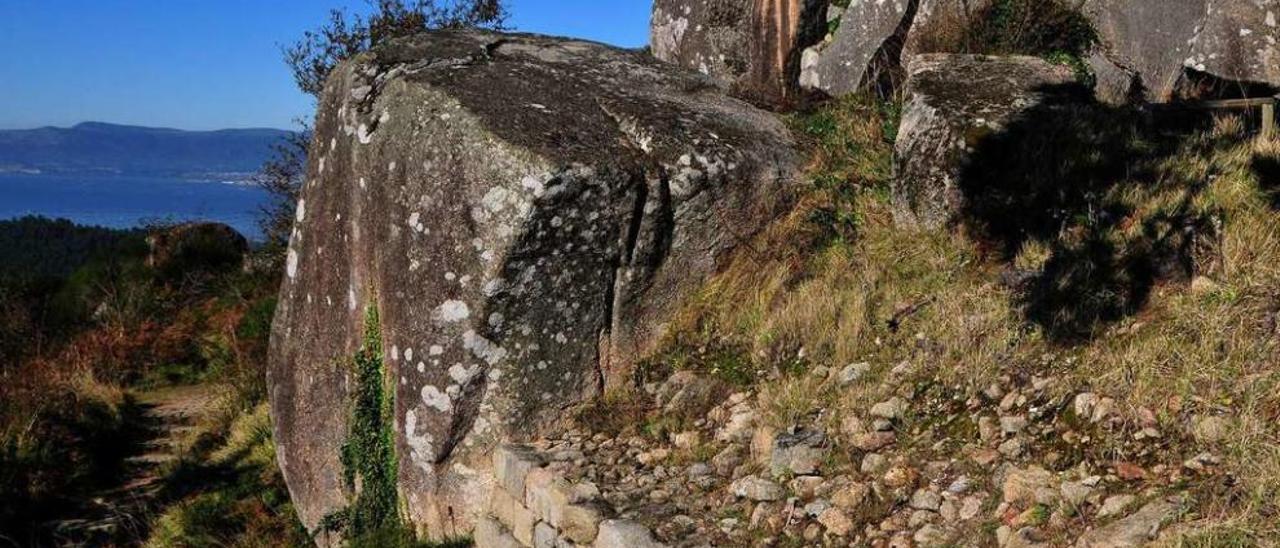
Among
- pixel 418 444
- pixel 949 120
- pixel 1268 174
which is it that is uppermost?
pixel 949 120

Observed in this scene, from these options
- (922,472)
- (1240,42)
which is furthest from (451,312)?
(1240,42)

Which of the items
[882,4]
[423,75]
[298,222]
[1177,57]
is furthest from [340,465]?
[1177,57]

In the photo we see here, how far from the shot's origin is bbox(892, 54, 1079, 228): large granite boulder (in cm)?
633

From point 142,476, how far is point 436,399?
565cm

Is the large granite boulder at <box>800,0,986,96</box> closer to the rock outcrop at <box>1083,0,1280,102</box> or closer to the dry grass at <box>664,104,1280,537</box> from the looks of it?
the rock outcrop at <box>1083,0,1280,102</box>

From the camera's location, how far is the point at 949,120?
6.46 m

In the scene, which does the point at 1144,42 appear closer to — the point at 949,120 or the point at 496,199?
the point at 949,120

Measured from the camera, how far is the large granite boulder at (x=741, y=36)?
9695 millimetres

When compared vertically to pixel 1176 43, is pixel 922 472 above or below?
below

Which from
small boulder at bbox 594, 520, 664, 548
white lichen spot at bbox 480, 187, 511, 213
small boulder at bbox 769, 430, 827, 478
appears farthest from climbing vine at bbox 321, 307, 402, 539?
small boulder at bbox 769, 430, 827, 478

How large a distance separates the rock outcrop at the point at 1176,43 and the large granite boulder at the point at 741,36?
250cm

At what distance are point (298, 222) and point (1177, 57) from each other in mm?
7354

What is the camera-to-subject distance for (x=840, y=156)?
7449 mm

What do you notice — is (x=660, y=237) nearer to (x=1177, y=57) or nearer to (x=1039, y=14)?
(x=1039, y=14)
